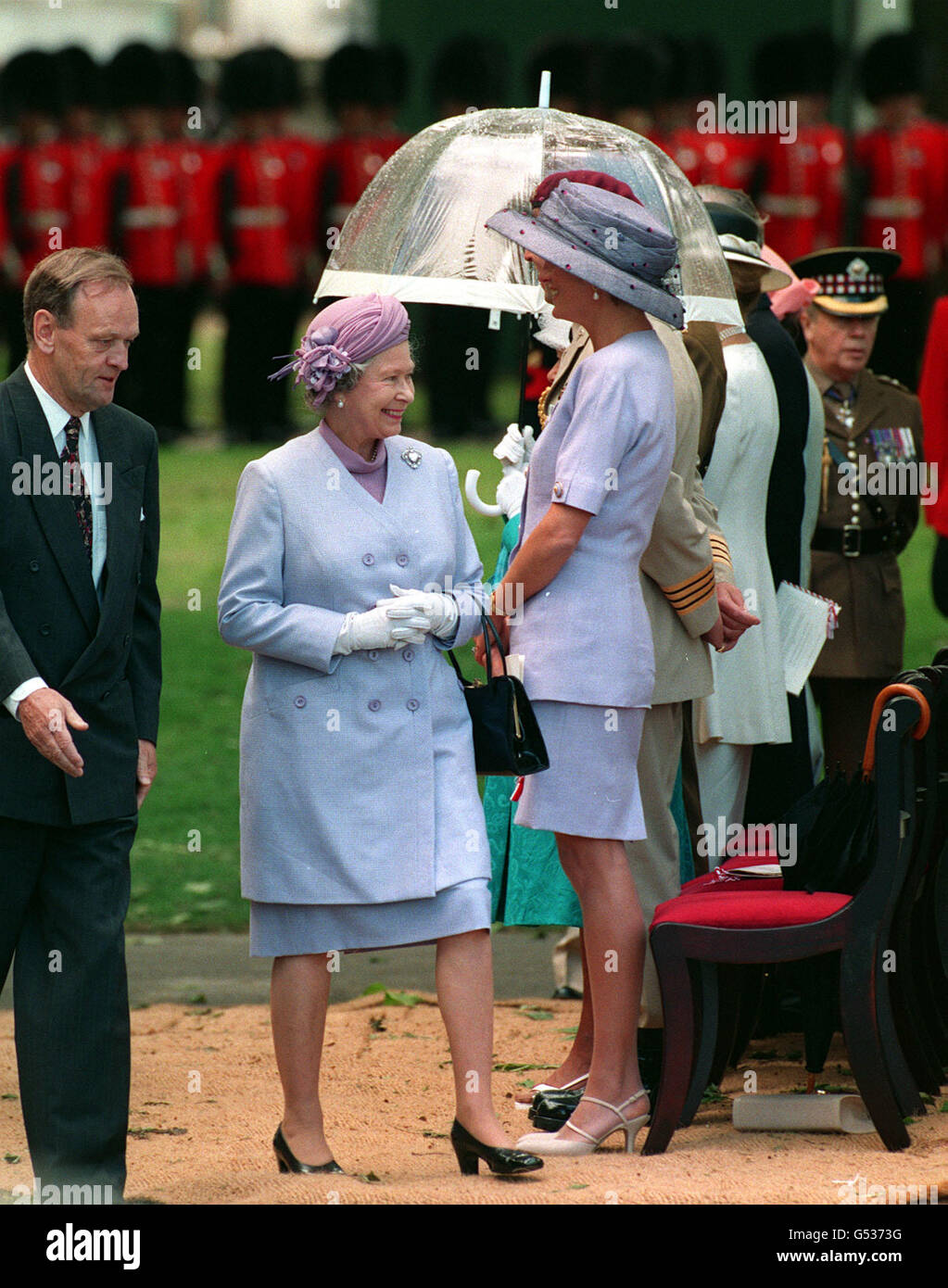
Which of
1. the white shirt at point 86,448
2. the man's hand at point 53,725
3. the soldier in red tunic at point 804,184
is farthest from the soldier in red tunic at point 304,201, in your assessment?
the man's hand at point 53,725

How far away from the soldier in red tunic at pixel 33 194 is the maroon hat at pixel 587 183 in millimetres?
12062

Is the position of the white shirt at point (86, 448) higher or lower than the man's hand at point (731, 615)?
higher

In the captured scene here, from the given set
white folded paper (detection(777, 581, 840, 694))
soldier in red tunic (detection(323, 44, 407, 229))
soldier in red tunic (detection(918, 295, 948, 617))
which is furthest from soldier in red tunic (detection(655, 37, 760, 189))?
white folded paper (detection(777, 581, 840, 694))

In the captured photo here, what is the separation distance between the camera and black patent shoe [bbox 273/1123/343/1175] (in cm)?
464

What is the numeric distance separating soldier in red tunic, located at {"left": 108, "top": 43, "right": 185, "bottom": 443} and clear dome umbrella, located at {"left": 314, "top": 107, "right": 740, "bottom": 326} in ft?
34.3

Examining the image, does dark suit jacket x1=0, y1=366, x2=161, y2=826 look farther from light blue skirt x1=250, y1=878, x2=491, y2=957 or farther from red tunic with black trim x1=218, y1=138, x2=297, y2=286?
red tunic with black trim x1=218, y1=138, x2=297, y2=286

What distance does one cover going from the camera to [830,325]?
6.59 metres

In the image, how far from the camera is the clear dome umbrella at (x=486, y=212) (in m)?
5.49

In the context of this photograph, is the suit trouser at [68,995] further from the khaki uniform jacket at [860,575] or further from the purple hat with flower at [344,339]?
the khaki uniform jacket at [860,575]

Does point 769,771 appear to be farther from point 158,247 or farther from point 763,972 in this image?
point 158,247

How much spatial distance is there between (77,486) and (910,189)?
11.7 m

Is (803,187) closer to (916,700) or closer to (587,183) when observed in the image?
(587,183)
